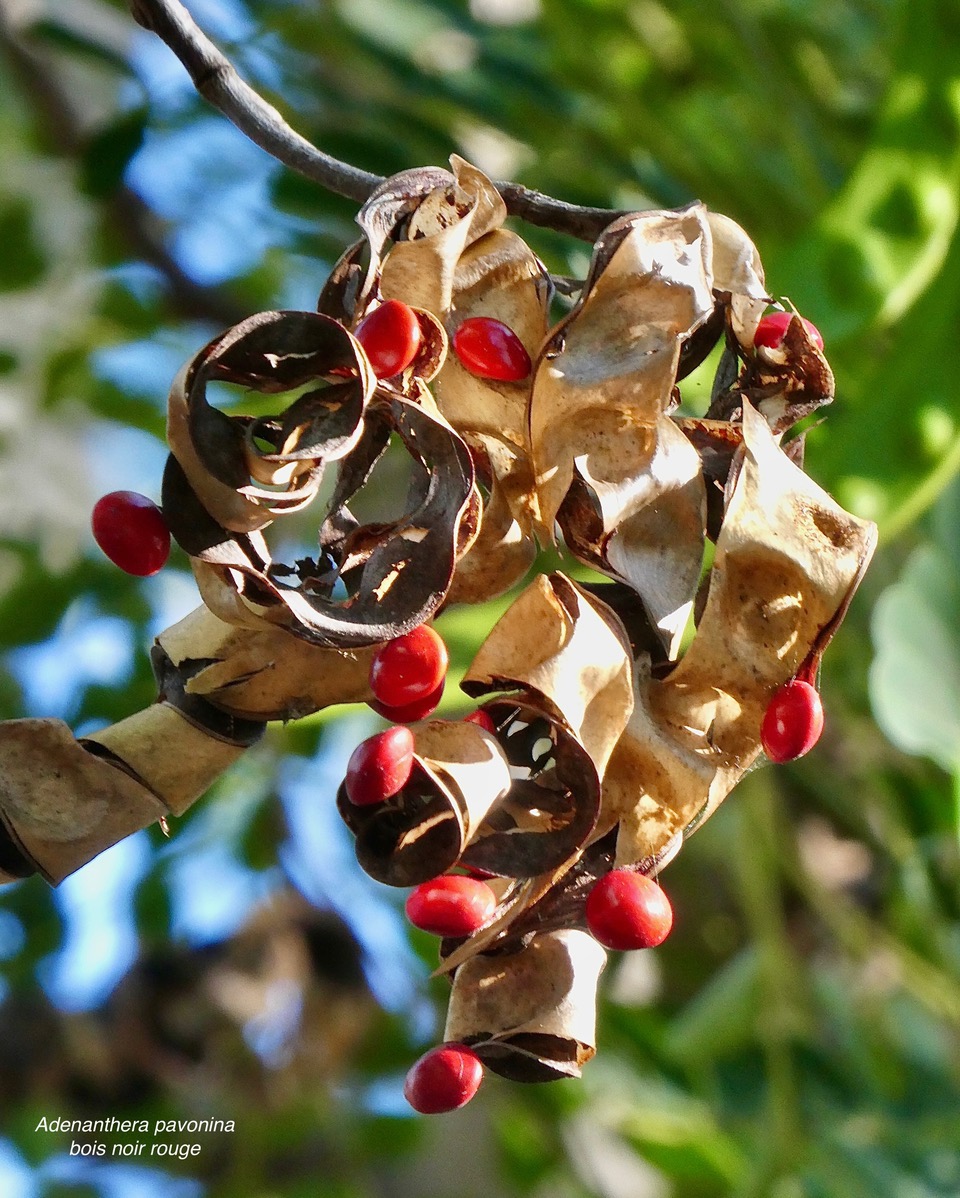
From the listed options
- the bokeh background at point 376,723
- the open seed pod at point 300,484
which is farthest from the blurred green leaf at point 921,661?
the open seed pod at point 300,484

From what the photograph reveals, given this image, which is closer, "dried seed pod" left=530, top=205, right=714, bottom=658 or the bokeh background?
"dried seed pod" left=530, top=205, right=714, bottom=658

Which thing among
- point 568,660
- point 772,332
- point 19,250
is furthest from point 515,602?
point 19,250

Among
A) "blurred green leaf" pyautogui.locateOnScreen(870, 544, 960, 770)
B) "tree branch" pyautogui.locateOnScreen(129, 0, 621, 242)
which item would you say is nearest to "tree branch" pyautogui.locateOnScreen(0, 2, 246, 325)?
"blurred green leaf" pyautogui.locateOnScreen(870, 544, 960, 770)

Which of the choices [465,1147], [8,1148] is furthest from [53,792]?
[465,1147]

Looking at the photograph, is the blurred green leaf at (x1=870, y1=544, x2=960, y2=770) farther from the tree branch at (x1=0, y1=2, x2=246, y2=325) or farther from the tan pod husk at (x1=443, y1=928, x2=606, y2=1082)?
the tree branch at (x1=0, y1=2, x2=246, y2=325)

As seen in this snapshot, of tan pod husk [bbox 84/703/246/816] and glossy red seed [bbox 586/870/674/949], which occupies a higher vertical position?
glossy red seed [bbox 586/870/674/949]

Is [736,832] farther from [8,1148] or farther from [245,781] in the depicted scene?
[8,1148]
